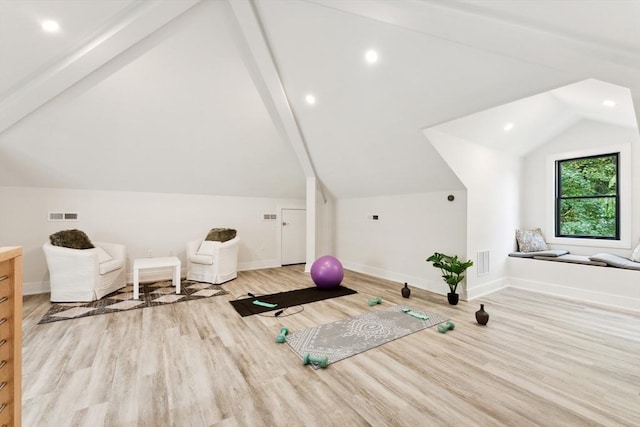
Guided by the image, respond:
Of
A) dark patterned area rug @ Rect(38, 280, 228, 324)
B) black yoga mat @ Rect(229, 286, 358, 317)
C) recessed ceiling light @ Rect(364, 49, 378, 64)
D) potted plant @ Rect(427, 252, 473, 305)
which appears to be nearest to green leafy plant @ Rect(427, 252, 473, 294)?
potted plant @ Rect(427, 252, 473, 305)

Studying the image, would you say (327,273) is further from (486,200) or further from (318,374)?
(486,200)

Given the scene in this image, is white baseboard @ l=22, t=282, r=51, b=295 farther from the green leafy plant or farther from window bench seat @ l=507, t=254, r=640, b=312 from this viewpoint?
window bench seat @ l=507, t=254, r=640, b=312

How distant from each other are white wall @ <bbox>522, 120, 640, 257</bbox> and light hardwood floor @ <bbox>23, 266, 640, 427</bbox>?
5.49 feet

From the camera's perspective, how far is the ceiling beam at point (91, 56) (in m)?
2.67

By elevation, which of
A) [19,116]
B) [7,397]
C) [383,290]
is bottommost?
[383,290]

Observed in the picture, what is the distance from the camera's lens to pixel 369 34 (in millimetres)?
2799

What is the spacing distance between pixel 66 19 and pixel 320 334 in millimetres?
3870

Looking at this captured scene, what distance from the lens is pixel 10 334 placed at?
2.77 ft

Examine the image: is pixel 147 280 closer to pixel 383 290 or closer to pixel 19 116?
pixel 19 116

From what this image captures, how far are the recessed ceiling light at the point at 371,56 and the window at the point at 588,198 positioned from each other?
427 cm

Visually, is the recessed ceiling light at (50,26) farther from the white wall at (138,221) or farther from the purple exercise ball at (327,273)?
the purple exercise ball at (327,273)

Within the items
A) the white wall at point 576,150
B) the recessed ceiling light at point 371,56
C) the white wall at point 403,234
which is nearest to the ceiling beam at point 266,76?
the recessed ceiling light at point 371,56

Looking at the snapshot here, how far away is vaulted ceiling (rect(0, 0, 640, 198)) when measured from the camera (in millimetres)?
1709

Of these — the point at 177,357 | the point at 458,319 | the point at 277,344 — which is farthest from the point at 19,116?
the point at 458,319
